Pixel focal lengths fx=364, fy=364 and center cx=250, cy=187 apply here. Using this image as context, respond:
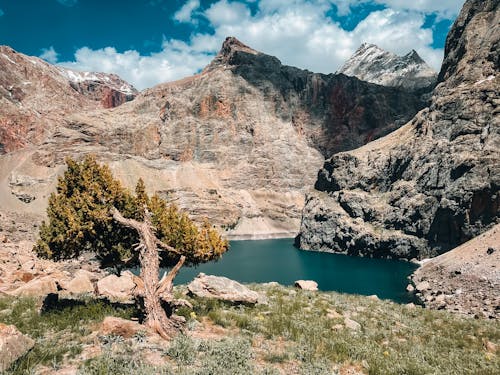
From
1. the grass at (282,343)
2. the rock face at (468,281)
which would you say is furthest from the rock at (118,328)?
the rock face at (468,281)

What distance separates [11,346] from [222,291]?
13.5 meters

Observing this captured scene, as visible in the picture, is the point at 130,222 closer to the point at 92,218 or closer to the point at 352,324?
the point at 92,218

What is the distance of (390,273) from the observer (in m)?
104

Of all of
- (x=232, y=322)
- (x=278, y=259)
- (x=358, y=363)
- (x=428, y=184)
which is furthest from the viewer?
(x=428, y=184)

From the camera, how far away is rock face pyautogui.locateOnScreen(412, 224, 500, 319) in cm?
5228

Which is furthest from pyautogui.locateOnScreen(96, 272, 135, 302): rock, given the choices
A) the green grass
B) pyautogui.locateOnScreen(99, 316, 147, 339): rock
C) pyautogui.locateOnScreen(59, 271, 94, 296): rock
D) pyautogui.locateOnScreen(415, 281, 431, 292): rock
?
pyautogui.locateOnScreen(415, 281, 431, 292): rock

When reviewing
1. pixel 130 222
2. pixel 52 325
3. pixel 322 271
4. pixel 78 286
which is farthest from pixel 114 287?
pixel 322 271

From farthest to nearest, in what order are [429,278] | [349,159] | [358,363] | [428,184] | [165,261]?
[349,159]
[428,184]
[429,278]
[165,261]
[358,363]

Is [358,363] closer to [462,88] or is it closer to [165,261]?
[165,261]

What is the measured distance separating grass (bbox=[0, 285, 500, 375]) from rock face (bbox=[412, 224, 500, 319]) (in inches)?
1185

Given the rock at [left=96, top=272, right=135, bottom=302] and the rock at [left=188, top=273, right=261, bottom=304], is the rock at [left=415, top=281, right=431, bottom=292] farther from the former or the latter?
the rock at [left=96, top=272, right=135, bottom=302]

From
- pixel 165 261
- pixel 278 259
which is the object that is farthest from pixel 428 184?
pixel 165 261

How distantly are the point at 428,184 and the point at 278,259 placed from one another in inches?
2562

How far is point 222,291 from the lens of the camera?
23.4 metres
